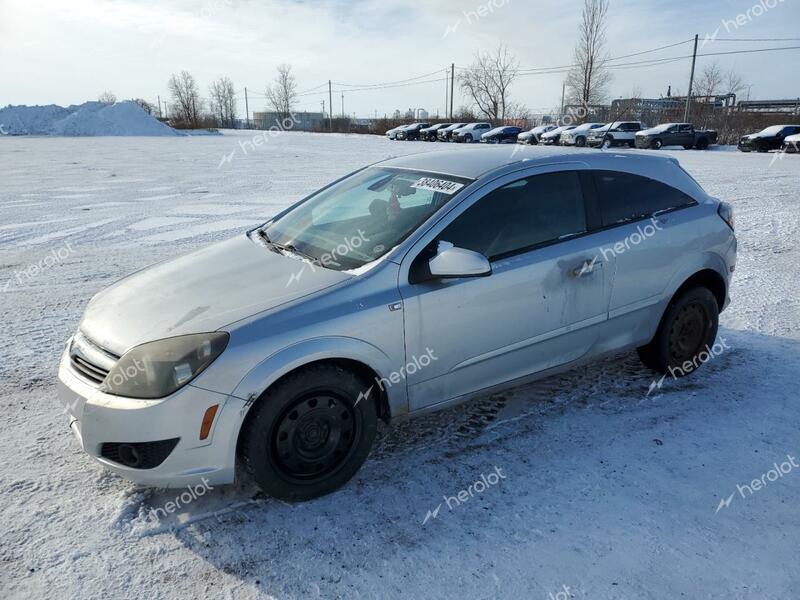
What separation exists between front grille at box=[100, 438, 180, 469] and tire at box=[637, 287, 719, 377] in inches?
125

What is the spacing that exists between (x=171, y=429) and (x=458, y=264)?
1.50 metres

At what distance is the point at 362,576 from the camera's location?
91.3 inches

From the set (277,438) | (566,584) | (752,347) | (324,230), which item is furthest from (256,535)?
(752,347)

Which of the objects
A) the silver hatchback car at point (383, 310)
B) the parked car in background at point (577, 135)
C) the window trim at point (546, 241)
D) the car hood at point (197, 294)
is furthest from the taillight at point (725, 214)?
the parked car in background at point (577, 135)

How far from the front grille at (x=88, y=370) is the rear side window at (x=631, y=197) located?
9.62 ft

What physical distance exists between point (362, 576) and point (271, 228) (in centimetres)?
234

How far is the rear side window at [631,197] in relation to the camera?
3.63 metres

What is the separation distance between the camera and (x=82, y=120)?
5019cm

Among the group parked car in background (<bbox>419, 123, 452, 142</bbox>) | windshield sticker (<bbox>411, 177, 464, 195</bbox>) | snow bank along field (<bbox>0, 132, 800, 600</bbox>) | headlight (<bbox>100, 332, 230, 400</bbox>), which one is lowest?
snow bank along field (<bbox>0, 132, 800, 600</bbox>)

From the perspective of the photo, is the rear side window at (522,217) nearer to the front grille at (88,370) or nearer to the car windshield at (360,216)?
the car windshield at (360,216)

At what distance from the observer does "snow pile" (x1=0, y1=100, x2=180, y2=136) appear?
4959 cm

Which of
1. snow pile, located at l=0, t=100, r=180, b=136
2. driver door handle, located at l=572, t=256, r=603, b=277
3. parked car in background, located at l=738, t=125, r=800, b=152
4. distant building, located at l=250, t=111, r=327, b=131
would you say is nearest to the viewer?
driver door handle, located at l=572, t=256, r=603, b=277

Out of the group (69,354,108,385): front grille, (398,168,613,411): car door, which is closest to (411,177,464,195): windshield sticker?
(398,168,613,411): car door

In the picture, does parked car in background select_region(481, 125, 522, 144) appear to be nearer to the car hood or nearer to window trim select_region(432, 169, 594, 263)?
window trim select_region(432, 169, 594, 263)
